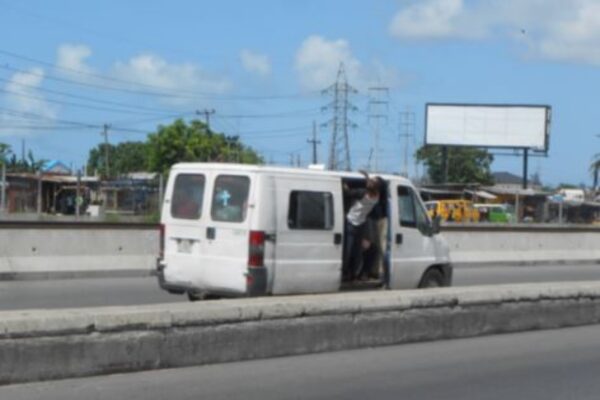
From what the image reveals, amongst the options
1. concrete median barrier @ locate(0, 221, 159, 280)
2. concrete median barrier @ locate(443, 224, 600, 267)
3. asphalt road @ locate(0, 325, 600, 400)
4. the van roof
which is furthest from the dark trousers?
concrete median barrier @ locate(443, 224, 600, 267)

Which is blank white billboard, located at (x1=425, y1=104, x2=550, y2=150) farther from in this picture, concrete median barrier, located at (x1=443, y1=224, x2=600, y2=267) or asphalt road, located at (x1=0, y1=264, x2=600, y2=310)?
asphalt road, located at (x1=0, y1=264, x2=600, y2=310)

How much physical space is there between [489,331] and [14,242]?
11.0m

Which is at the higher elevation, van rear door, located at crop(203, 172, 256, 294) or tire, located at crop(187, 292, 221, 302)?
van rear door, located at crop(203, 172, 256, 294)

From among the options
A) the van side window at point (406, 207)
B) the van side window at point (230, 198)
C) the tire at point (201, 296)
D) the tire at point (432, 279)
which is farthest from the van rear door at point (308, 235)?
the tire at point (432, 279)

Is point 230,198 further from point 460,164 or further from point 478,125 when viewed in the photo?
point 460,164

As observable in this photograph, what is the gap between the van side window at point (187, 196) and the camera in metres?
14.1

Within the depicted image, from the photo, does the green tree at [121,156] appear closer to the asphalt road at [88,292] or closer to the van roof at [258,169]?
the asphalt road at [88,292]

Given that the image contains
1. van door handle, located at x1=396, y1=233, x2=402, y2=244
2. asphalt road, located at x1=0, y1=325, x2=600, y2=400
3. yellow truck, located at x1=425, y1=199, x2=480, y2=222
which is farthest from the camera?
yellow truck, located at x1=425, y1=199, x2=480, y2=222

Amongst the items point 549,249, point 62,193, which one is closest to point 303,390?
point 549,249

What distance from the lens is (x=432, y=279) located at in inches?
643

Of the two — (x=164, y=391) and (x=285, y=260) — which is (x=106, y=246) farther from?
(x=164, y=391)

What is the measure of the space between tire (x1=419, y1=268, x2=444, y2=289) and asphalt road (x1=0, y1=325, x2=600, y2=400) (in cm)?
438

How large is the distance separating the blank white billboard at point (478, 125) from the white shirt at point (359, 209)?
6797 centimetres

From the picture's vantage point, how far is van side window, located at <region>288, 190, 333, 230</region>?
1392 cm
